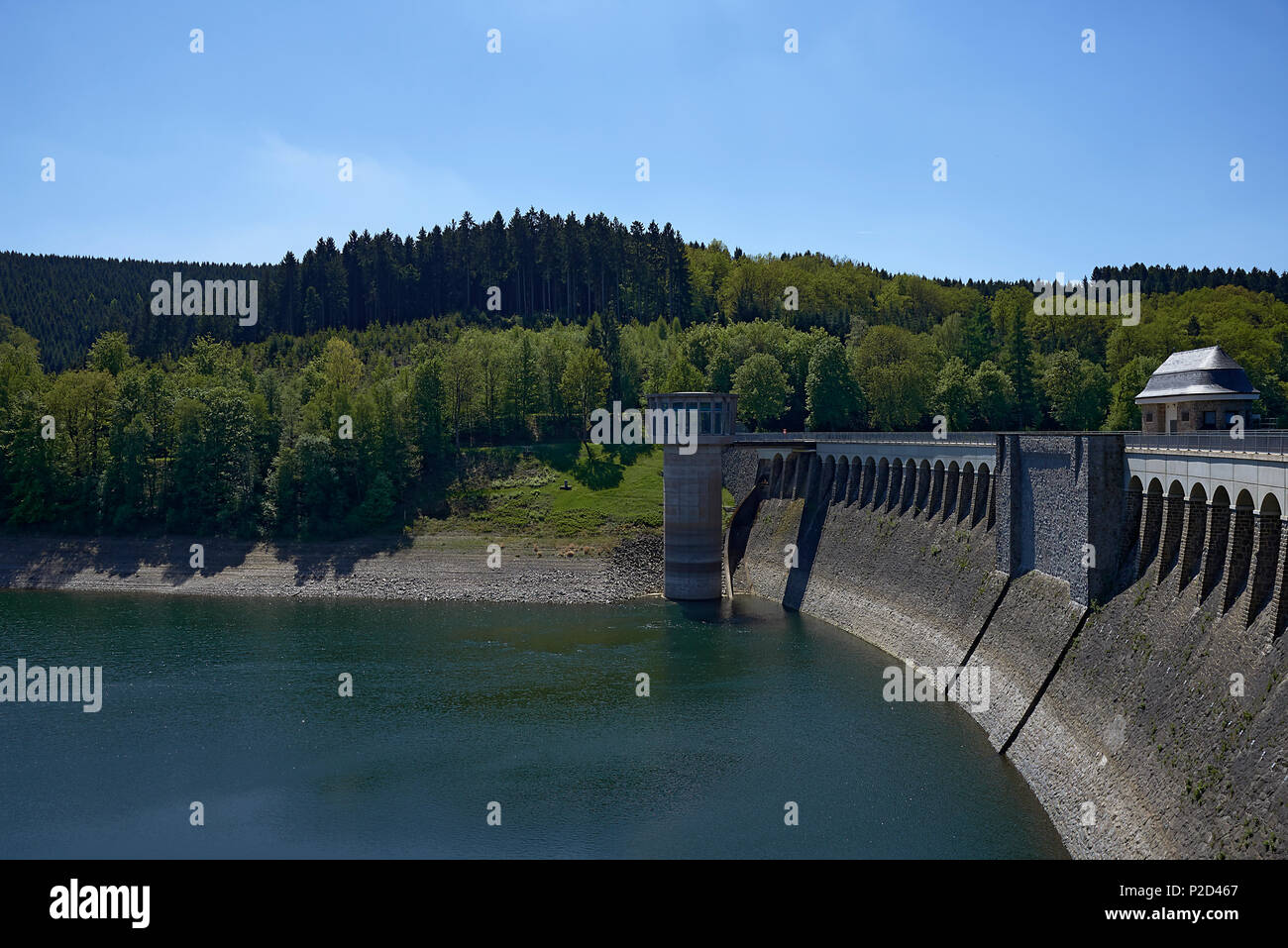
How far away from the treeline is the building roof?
39.2 m

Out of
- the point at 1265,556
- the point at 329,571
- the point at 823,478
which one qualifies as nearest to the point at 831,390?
the point at 823,478

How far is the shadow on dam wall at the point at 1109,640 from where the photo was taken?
25125 millimetres

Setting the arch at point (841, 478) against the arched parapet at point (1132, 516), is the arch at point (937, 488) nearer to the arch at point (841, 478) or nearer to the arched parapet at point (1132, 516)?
the arch at point (841, 478)

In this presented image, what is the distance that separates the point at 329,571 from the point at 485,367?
31975mm

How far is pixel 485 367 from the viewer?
102062 millimetres

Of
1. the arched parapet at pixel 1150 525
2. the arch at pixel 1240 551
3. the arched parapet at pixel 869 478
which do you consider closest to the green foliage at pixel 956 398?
the arched parapet at pixel 869 478

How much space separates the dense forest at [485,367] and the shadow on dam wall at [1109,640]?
42.8 meters

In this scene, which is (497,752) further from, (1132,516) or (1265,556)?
(1265,556)

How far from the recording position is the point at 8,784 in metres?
36.7

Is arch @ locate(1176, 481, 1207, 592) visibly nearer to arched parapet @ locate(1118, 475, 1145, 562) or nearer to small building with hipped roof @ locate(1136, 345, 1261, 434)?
arched parapet @ locate(1118, 475, 1145, 562)
